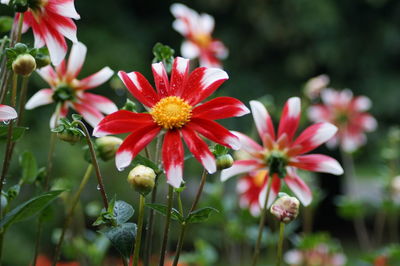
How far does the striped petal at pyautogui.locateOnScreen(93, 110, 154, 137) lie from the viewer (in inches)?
23.4

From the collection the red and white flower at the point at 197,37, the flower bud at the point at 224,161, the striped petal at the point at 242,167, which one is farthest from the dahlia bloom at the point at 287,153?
the red and white flower at the point at 197,37

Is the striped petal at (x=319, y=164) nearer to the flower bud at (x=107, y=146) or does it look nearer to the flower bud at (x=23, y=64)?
the flower bud at (x=107, y=146)

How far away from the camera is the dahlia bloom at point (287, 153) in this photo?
0.77m

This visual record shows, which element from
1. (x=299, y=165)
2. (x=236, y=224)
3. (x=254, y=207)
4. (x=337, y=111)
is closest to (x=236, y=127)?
(x=337, y=111)

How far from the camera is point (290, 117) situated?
0.81m

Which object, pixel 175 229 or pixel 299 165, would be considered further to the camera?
pixel 175 229

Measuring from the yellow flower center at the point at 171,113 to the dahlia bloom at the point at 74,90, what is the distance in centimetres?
23

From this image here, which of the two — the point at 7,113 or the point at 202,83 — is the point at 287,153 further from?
the point at 7,113

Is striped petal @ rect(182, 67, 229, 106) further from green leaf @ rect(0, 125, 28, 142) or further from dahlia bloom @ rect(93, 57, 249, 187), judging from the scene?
green leaf @ rect(0, 125, 28, 142)

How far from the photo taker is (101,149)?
2.47 feet

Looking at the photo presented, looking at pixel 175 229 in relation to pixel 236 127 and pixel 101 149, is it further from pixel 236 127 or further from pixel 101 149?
pixel 101 149

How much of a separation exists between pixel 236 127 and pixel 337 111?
8.52 feet

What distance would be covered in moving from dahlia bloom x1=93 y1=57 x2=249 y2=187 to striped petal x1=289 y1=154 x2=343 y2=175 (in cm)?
19

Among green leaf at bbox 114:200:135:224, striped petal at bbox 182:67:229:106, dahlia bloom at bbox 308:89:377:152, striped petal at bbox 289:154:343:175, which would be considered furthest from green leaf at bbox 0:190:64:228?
dahlia bloom at bbox 308:89:377:152
